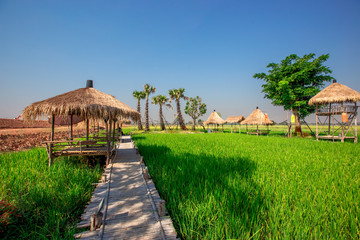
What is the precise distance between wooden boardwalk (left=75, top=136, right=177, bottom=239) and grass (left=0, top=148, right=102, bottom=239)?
0.93 feet

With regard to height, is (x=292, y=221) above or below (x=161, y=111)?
below

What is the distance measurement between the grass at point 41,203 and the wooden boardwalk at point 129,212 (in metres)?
0.28

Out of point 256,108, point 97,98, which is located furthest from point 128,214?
point 256,108

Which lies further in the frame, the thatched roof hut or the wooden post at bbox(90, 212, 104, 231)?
the thatched roof hut

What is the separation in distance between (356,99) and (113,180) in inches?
623

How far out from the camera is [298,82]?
1689cm

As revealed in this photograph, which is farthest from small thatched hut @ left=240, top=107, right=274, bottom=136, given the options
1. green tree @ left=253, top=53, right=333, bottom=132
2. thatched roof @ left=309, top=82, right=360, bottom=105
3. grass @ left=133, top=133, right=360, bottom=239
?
grass @ left=133, top=133, right=360, bottom=239

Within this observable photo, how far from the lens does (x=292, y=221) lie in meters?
2.08

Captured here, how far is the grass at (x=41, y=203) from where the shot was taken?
2.09 m

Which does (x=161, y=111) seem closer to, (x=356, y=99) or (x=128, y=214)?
(x=356, y=99)

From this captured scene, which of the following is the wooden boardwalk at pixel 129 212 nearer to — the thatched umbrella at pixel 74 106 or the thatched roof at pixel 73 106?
the thatched umbrella at pixel 74 106

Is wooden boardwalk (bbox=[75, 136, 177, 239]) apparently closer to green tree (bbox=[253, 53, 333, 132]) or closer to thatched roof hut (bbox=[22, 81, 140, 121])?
thatched roof hut (bbox=[22, 81, 140, 121])

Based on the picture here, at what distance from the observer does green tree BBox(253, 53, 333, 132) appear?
15.6 m

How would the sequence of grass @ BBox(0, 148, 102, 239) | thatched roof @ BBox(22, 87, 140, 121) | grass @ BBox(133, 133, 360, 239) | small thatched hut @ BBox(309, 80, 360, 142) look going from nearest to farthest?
1. grass @ BBox(133, 133, 360, 239)
2. grass @ BBox(0, 148, 102, 239)
3. thatched roof @ BBox(22, 87, 140, 121)
4. small thatched hut @ BBox(309, 80, 360, 142)
